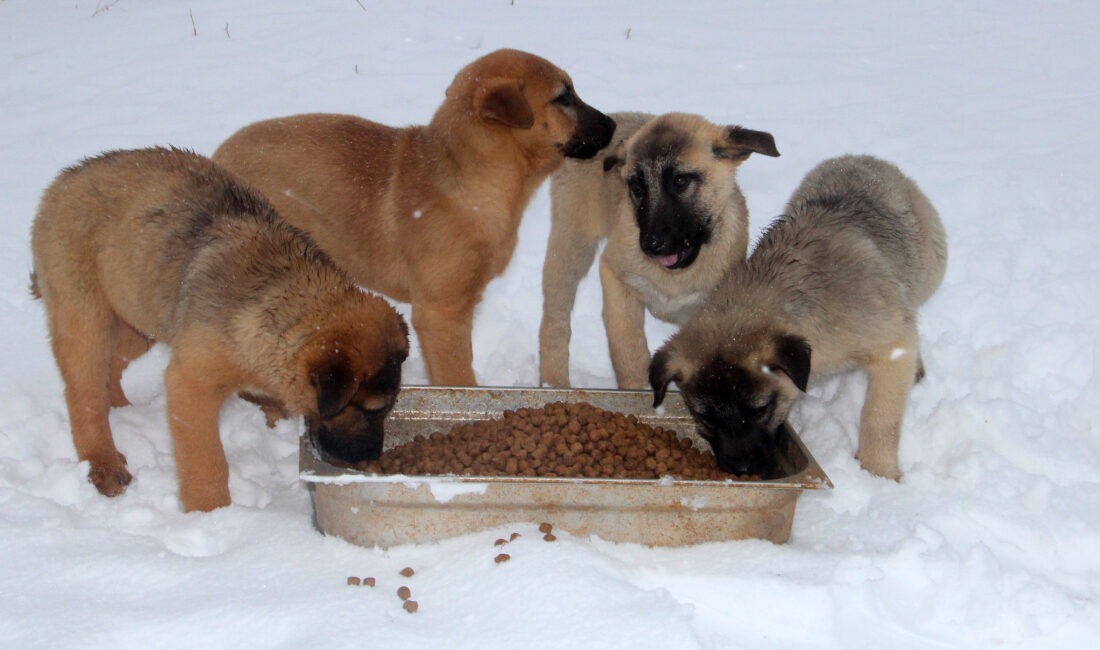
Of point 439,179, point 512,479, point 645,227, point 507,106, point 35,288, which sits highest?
point 507,106

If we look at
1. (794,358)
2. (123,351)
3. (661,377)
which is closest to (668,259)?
(661,377)

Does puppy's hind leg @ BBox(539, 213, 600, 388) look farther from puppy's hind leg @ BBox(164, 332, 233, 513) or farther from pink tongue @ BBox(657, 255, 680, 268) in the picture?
puppy's hind leg @ BBox(164, 332, 233, 513)

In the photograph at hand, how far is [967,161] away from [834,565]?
6.16 m

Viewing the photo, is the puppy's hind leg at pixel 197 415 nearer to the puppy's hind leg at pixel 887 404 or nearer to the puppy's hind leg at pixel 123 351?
the puppy's hind leg at pixel 123 351

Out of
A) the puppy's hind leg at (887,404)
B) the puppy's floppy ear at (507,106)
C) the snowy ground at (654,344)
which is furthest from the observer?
the puppy's floppy ear at (507,106)

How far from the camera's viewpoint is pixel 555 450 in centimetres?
505

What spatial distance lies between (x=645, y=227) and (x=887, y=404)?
161cm

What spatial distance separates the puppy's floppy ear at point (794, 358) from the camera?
4.62 meters

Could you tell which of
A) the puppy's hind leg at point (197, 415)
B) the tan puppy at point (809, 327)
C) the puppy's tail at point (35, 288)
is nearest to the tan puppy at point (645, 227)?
the tan puppy at point (809, 327)

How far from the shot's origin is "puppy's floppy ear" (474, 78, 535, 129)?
18.7 feet

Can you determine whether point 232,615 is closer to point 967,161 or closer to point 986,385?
point 986,385

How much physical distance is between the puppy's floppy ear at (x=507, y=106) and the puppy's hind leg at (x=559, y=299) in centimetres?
119

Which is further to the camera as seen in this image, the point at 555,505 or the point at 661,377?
the point at 661,377

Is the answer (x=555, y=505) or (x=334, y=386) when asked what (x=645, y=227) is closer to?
(x=555, y=505)
